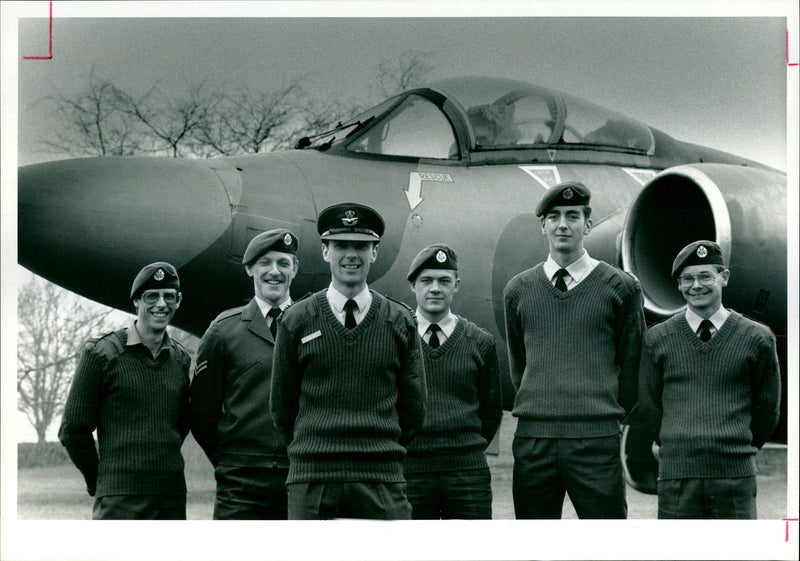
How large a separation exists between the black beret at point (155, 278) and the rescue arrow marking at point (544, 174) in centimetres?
177

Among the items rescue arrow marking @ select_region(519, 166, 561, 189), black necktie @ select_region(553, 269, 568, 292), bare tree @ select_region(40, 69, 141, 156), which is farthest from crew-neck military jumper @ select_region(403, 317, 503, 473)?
bare tree @ select_region(40, 69, 141, 156)

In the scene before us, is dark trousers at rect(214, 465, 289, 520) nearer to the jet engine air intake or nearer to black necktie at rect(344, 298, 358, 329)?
black necktie at rect(344, 298, 358, 329)

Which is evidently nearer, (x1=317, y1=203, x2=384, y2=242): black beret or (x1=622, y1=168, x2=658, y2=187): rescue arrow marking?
(x1=317, y1=203, x2=384, y2=242): black beret

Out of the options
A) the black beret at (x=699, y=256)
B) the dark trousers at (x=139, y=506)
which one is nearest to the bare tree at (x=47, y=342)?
the dark trousers at (x=139, y=506)

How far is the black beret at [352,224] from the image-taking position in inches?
157

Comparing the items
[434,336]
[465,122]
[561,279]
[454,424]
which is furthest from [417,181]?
[454,424]

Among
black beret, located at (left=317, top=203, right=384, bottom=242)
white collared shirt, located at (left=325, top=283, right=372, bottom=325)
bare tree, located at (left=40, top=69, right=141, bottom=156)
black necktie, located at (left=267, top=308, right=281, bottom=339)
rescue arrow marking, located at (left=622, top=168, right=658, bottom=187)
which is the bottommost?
black necktie, located at (left=267, top=308, right=281, bottom=339)

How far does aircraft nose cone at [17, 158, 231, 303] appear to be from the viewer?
4.24 m

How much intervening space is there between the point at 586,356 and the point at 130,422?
71.2 inches

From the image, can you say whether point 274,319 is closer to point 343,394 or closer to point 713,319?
point 343,394

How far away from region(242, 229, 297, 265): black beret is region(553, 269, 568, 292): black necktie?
3.70 feet

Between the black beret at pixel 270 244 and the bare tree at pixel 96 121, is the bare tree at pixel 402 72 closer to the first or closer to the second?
the black beret at pixel 270 244

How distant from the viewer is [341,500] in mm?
3652

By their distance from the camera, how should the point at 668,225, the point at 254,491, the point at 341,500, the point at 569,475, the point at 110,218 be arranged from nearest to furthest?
the point at 341,500, the point at 569,475, the point at 254,491, the point at 110,218, the point at 668,225
